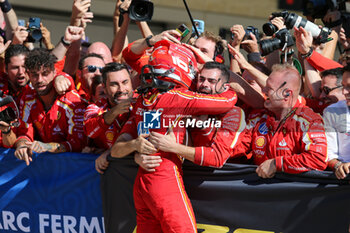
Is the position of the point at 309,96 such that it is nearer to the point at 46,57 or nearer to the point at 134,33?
the point at 46,57

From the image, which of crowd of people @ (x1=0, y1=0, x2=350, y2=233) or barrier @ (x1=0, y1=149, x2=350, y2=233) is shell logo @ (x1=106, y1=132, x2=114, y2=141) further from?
barrier @ (x1=0, y1=149, x2=350, y2=233)

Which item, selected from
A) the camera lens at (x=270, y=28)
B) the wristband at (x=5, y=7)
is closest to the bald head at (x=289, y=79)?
the camera lens at (x=270, y=28)

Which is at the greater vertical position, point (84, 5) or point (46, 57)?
point (84, 5)

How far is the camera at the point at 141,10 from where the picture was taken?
14.7ft

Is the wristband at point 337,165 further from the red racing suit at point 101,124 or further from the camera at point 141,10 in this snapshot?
the camera at point 141,10

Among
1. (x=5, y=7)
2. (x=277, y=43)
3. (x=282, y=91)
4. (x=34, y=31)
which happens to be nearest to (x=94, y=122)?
(x=282, y=91)

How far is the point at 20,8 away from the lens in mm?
10734

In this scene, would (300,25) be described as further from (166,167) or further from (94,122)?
(94,122)

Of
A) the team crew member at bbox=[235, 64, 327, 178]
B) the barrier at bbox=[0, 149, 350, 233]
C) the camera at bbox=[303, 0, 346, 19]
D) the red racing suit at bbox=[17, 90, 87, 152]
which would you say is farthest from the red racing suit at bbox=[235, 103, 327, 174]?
the red racing suit at bbox=[17, 90, 87, 152]

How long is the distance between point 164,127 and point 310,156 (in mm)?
1089

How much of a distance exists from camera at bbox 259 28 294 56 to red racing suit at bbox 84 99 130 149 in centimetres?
134

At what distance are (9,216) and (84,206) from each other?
0.79m

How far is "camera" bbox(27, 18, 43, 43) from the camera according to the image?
19.7ft

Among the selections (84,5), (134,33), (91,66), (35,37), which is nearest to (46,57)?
(91,66)
